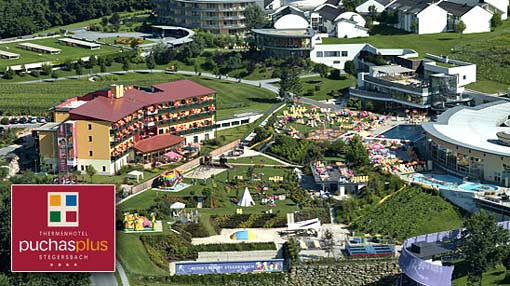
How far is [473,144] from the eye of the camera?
44.9 m

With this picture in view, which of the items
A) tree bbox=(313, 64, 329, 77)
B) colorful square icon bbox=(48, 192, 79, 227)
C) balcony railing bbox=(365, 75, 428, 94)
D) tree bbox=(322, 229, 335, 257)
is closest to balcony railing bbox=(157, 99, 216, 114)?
balcony railing bbox=(365, 75, 428, 94)

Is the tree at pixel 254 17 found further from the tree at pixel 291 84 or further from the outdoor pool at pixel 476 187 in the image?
the outdoor pool at pixel 476 187

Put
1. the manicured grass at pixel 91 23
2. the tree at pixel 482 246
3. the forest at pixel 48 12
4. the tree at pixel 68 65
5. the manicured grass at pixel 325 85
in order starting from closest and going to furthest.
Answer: the tree at pixel 482 246
the manicured grass at pixel 325 85
the tree at pixel 68 65
the forest at pixel 48 12
the manicured grass at pixel 91 23

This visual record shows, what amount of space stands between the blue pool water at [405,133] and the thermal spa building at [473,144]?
2.29 meters

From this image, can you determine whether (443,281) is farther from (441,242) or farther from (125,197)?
(125,197)

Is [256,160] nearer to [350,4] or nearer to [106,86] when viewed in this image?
[106,86]

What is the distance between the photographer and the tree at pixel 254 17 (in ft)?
269

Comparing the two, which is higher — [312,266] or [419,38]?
[419,38]

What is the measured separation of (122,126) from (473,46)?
31.1 m

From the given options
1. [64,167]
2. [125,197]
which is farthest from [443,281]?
[64,167]

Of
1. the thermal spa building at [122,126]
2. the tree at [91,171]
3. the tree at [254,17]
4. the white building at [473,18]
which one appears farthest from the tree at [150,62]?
the tree at [91,171]

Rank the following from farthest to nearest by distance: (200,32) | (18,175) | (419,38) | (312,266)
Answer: (200,32) < (419,38) < (18,175) < (312,266)

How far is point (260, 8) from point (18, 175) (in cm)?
4094

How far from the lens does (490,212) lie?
4059cm
